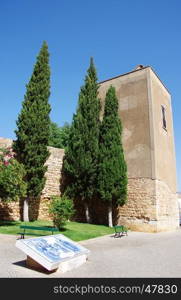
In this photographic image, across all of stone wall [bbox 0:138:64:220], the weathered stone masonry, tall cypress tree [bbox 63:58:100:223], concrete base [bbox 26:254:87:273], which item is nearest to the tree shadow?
stone wall [bbox 0:138:64:220]

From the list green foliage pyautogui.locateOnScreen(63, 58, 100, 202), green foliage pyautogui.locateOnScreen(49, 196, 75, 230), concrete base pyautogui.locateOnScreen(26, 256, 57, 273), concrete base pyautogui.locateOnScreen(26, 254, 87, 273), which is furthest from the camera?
green foliage pyautogui.locateOnScreen(63, 58, 100, 202)

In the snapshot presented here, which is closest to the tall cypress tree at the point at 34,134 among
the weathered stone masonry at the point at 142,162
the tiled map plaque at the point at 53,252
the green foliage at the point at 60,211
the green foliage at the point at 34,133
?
the green foliage at the point at 34,133

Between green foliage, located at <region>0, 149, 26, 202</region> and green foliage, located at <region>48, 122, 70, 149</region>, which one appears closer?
green foliage, located at <region>0, 149, 26, 202</region>

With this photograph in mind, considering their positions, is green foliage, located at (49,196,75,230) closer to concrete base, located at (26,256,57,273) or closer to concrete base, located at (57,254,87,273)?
concrete base, located at (57,254,87,273)

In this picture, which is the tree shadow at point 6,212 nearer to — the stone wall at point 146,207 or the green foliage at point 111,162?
the green foliage at point 111,162

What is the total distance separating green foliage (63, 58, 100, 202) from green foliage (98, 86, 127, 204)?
47 centimetres

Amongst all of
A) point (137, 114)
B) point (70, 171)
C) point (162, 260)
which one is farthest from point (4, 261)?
point (137, 114)

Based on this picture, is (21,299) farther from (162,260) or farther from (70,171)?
(70,171)

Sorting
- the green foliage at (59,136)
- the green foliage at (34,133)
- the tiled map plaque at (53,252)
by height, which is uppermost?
the green foliage at (59,136)

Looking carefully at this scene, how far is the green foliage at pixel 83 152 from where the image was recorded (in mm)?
14547

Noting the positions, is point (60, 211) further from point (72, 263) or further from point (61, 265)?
point (61, 265)

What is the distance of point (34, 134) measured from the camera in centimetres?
1275

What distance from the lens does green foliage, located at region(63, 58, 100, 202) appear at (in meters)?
14.5

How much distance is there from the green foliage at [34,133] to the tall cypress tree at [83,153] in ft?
6.82
